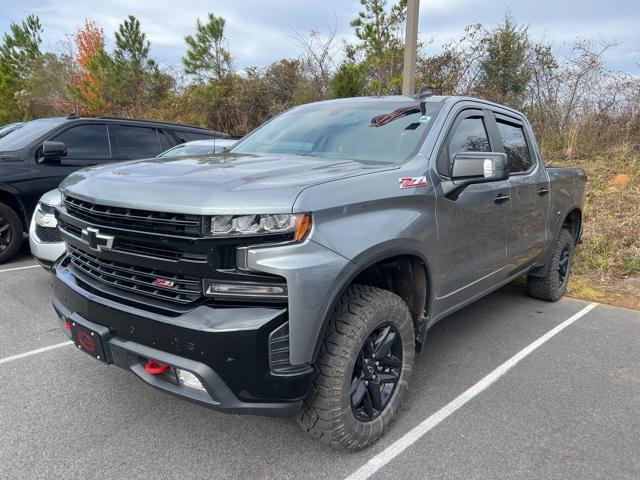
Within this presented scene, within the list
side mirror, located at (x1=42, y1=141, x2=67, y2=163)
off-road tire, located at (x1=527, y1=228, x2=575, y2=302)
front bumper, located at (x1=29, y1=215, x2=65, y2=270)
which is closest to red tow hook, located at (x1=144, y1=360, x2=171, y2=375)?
front bumper, located at (x1=29, y1=215, x2=65, y2=270)

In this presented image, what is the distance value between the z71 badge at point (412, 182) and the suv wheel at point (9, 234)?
17.7 feet

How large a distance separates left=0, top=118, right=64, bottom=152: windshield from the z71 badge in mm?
5691

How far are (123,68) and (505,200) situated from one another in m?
26.8

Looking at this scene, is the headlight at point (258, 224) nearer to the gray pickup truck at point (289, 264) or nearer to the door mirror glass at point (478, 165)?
the gray pickup truck at point (289, 264)

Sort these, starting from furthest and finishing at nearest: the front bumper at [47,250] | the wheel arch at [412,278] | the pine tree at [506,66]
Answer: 1. the pine tree at [506,66]
2. the front bumper at [47,250]
3. the wheel arch at [412,278]

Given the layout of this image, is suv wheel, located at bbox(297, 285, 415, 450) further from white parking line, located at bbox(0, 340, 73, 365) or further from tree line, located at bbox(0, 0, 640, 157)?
tree line, located at bbox(0, 0, 640, 157)

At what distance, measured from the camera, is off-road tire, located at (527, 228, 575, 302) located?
485 centimetres

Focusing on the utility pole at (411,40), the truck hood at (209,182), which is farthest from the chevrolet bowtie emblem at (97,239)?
→ the utility pole at (411,40)

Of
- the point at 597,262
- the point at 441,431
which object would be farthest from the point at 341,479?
the point at 597,262

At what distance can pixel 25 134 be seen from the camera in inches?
260

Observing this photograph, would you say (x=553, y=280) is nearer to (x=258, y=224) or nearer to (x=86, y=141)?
(x=258, y=224)

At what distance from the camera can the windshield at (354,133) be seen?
3.02 meters

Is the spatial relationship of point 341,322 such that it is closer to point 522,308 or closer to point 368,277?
Answer: point 368,277

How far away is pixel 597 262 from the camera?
6.11 metres
